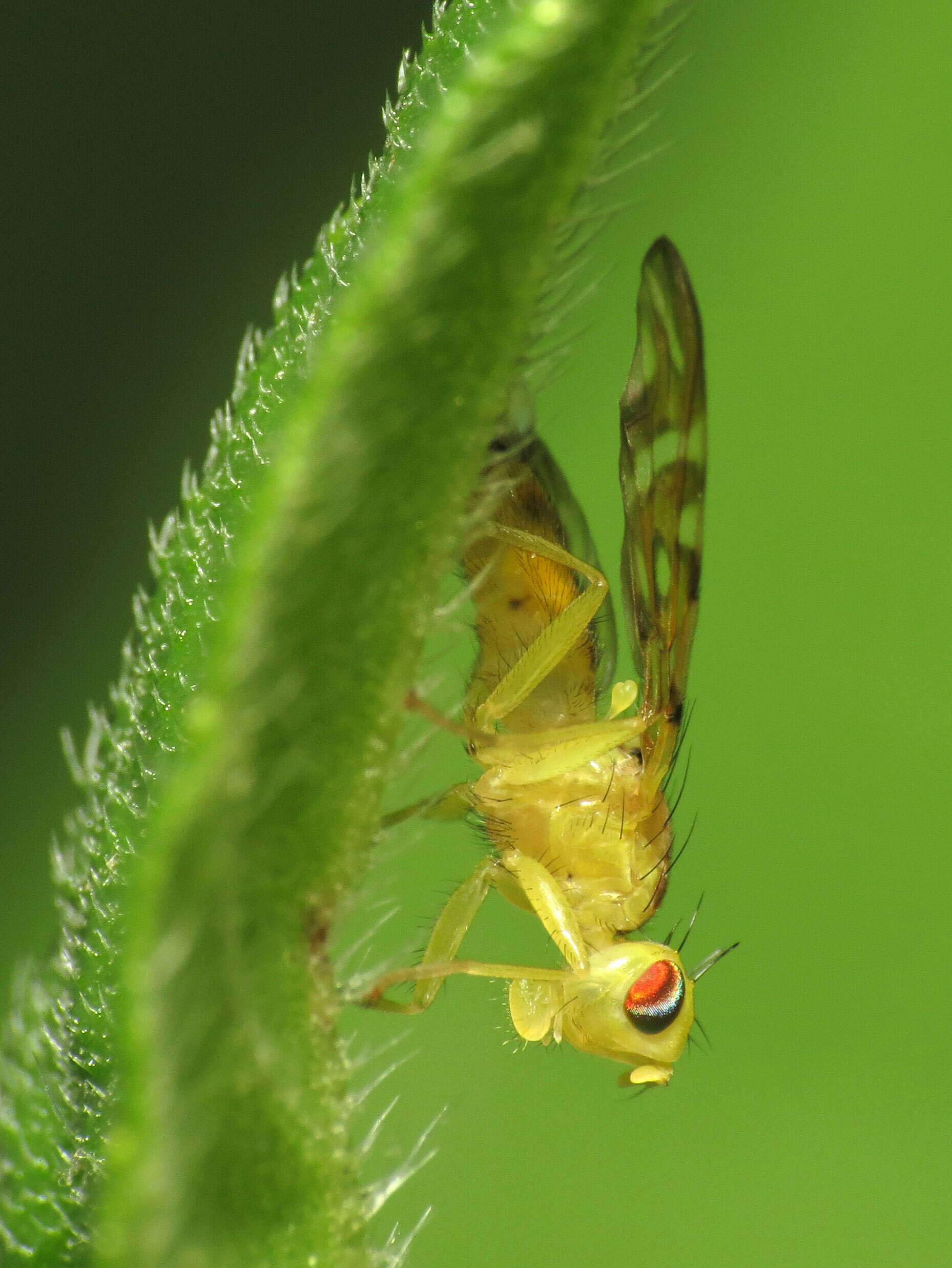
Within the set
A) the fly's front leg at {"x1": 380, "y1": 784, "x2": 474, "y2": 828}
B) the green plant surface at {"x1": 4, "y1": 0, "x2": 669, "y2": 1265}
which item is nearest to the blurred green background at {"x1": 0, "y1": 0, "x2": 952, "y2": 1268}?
the fly's front leg at {"x1": 380, "y1": 784, "x2": 474, "y2": 828}

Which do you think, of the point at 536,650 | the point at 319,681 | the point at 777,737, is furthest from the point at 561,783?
the point at 319,681

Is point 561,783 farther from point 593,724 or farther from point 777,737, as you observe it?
point 777,737

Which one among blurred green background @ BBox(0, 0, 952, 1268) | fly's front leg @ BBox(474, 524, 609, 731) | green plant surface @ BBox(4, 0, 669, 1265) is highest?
green plant surface @ BBox(4, 0, 669, 1265)

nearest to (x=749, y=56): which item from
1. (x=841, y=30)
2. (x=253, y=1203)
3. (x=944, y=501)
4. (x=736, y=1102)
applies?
(x=841, y=30)

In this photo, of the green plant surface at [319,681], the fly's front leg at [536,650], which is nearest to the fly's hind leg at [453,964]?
the fly's front leg at [536,650]

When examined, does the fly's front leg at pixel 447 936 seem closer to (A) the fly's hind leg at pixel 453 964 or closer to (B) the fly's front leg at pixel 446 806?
(A) the fly's hind leg at pixel 453 964

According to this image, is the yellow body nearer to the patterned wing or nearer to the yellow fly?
the yellow fly
